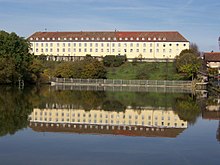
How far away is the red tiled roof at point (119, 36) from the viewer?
95.8 metres

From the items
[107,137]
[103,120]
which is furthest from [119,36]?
[107,137]

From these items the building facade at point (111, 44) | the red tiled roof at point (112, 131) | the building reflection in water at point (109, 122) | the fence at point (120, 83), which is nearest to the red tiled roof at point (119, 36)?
the building facade at point (111, 44)

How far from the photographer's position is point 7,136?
53.5 ft

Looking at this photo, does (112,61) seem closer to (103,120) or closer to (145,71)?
(145,71)

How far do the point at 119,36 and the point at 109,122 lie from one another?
77672 millimetres

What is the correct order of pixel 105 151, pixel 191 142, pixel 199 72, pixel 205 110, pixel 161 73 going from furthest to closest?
pixel 161 73 < pixel 199 72 < pixel 205 110 < pixel 191 142 < pixel 105 151

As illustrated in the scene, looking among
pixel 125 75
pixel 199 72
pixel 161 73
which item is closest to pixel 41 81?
pixel 125 75

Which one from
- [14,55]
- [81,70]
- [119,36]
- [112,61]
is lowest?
[81,70]

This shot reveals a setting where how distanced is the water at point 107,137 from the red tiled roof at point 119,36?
70.2 m

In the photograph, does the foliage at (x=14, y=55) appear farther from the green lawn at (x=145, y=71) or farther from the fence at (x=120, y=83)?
the green lawn at (x=145, y=71)

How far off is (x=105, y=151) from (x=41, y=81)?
5682 centimetres

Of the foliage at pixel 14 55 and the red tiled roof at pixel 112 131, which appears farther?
the foliage at pixel 14 55

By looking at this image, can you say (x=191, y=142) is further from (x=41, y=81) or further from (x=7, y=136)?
(x=41, y=81)

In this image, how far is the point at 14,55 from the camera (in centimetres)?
6122
